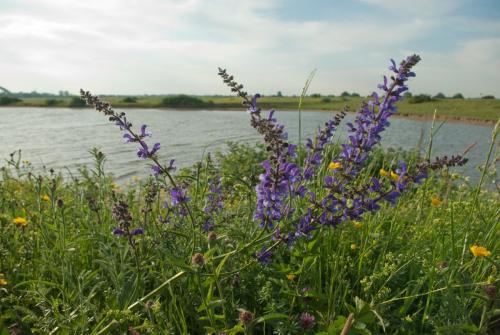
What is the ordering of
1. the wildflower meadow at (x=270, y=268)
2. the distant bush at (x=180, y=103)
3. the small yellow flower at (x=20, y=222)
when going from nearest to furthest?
the wildflower meadow at (x=270, y=268) → the small yellow flower at (x=20, y=222) → the distant bush at (x=180, y=103)

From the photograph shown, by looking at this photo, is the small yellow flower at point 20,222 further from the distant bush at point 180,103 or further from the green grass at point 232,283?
the distant bush at point 180,103

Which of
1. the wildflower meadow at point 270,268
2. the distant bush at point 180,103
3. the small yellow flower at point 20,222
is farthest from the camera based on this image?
the distant bush at point 180,103

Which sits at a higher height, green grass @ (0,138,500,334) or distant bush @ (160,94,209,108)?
distant bush @ (160,94,209,108)

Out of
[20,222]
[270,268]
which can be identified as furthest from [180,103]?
[270,268]

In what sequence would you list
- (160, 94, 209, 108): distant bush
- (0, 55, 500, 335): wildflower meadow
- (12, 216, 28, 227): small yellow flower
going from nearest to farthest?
(0, 55, 500, 335): wildflower meadow < (12, 216, 28, 227): small yellow flower < (160, 94, 209, 108): distant bush

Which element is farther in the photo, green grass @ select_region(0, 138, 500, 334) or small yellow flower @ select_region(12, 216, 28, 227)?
small yellow flower @ select_region(12, 216, 28, 227)

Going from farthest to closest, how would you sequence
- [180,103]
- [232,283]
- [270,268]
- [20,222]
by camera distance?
[180,103]
[20,222]
[270,268]
[232,283]

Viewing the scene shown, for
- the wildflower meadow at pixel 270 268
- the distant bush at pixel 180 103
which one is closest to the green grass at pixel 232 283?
the wildflower meadow at pixel 270 268

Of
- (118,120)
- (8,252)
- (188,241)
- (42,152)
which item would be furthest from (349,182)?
(42,152)

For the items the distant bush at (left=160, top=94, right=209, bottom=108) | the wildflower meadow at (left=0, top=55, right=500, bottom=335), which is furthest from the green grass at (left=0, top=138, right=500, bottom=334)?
the distant bush at (left=160, top=94, right=209, bottom=108)

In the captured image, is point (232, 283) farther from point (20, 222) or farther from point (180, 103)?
point (180, 103)

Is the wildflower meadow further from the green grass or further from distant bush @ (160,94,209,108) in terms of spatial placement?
distant bush @ (160,94,209,108)

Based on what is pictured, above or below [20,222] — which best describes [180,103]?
above

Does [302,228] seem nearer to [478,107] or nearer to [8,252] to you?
[8,252]
